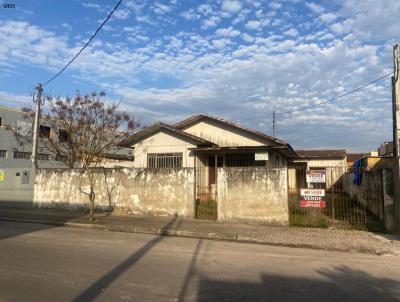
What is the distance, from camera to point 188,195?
15.8 metres

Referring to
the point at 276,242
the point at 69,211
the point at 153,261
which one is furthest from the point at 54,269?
the point at 69,211

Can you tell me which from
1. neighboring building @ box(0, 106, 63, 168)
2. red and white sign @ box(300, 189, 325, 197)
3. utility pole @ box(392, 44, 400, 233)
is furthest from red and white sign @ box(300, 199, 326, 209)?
neighboring building @ box(0, 106, 63, 168)

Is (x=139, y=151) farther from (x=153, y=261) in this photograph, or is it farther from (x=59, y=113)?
(x=153, y=261)

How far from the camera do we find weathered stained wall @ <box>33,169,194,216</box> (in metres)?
16.0

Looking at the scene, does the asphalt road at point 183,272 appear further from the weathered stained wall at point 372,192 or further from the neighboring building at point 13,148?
the neighboring building at point 13,148

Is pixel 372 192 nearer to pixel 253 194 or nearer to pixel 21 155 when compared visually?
pixel 253 194

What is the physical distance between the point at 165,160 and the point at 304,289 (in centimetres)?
1642

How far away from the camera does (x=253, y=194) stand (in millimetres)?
14508

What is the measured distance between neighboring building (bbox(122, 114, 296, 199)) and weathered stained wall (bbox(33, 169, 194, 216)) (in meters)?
3.77

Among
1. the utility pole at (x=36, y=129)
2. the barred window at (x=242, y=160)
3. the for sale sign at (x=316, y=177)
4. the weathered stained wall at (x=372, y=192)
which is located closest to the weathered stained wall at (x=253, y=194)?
the for sale sign at (x=316, y=177)

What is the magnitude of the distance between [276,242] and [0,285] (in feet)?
23.5

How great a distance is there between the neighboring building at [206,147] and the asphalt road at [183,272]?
10508mm

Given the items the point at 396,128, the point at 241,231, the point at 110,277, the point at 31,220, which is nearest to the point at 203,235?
the point at 241,231

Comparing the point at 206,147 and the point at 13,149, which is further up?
the point at 13,149
